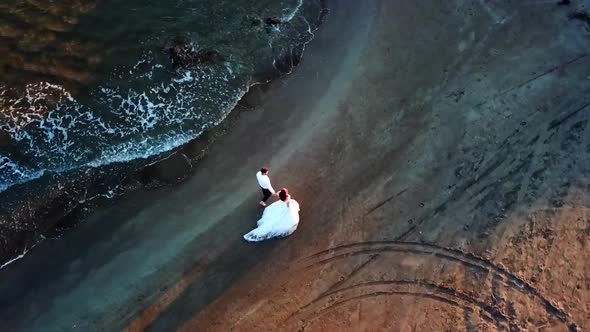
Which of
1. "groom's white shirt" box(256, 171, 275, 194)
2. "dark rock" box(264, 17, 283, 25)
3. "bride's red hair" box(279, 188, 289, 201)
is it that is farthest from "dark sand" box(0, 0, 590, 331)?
"dark rock" box(264, 17, 283, 25)

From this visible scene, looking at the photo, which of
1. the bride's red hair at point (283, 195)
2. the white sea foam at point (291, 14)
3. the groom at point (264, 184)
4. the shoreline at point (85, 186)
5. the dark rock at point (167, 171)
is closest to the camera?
the bride's red hair at point (283, 195)

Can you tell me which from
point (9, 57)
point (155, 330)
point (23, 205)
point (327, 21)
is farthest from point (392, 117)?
point (9, 57)

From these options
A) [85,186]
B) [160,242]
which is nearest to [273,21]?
[85,186]

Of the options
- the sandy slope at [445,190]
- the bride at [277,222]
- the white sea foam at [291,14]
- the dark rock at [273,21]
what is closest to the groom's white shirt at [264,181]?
the bride at [277,222]

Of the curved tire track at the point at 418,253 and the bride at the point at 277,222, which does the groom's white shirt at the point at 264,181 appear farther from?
the curved tire track at the point at 418,253

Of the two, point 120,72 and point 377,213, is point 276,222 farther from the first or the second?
point 120,72

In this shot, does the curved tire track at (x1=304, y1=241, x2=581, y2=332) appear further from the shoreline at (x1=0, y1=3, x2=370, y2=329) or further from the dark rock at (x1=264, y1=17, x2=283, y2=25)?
the dark rock at (x1=264, y1=17, x2=283, y2=25)
